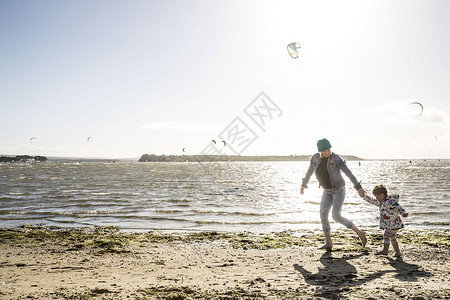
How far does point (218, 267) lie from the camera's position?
5.84 m

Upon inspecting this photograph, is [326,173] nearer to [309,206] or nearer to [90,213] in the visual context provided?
[309,206]

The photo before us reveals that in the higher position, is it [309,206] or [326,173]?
[326,173]

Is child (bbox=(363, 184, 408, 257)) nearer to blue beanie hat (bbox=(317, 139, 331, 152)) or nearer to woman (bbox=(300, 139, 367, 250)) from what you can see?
woman (bbox=(300, 139, 367, 250))

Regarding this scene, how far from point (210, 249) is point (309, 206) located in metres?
9.76

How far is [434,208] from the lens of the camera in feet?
48.6

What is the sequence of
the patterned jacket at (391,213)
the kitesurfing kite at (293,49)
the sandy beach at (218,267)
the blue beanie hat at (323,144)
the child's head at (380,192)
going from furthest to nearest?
the kitesurfing kite at (293,49), the blue beanie hat at (323,144), the child's head at (380,192), the patterned jacket at (391,213), the sandy beach at (218,267)

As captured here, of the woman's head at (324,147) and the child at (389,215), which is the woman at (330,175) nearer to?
the woman's head at (324,147)

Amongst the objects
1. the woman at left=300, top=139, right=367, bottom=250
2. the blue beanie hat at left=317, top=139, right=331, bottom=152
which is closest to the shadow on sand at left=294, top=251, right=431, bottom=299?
the woman at left=300, top=139, right=367, bottom=250

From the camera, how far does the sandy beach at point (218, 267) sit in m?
4.44

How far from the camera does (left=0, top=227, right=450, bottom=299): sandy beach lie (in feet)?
→ 14.6

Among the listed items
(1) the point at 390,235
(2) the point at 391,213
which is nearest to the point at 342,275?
(1) the point at 390,235

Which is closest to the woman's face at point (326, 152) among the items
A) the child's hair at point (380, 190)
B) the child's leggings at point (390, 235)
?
the child's hair at point (380, 190)

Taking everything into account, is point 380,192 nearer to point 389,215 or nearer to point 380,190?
point 380,190

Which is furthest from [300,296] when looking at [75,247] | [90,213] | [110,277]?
[90,213]
